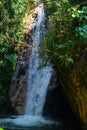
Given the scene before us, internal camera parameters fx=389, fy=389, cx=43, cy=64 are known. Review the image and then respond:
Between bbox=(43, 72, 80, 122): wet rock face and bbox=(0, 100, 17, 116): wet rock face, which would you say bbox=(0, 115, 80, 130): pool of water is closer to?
bbox=(43, 72, 80, 122): wet rock face

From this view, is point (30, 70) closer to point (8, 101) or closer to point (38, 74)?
point (38, 74)

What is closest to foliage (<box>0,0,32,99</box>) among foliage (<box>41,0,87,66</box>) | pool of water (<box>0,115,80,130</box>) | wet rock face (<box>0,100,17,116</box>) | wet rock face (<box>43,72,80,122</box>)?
wet rock face (<box>0,100,17,116</box>)

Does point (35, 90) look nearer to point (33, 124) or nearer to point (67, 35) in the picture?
point (33, 124)

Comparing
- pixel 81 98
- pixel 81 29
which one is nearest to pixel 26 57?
pixel 81 98

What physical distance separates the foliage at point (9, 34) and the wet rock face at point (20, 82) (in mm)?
410

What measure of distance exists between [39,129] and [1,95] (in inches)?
189

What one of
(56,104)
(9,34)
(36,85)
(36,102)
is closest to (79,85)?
(56,104)

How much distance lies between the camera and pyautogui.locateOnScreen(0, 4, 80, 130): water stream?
13570mm

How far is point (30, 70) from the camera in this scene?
60.7 feet

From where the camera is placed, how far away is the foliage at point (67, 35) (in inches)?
383

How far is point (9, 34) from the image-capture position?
17250mm

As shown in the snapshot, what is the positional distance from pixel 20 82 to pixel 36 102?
1.39 metres

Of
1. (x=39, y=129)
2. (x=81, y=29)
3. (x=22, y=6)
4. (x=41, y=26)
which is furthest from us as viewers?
(x=41, y=26)

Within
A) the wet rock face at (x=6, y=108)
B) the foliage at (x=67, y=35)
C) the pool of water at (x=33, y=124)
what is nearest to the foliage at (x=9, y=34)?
the wet rock face at (x=6, y=108)
